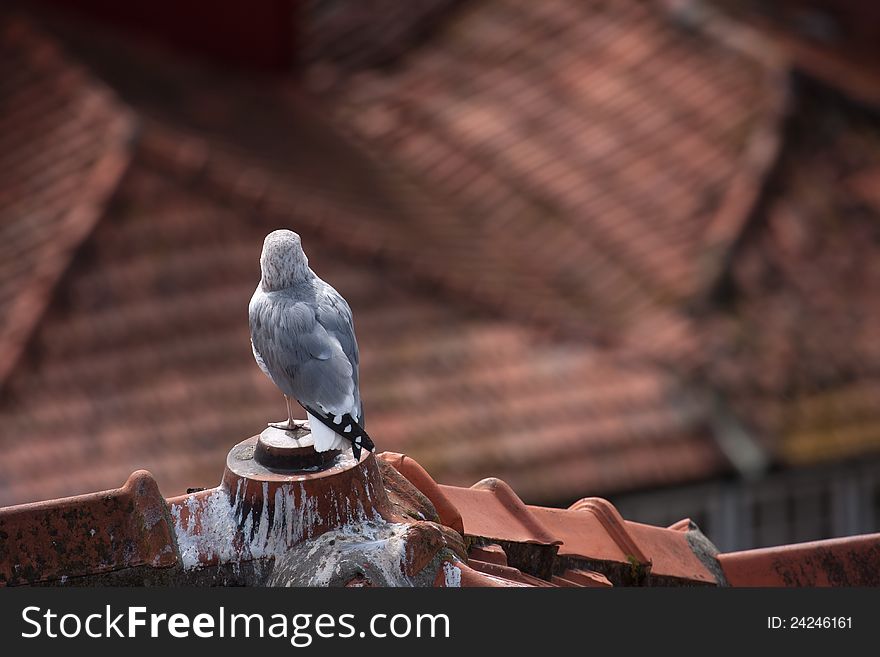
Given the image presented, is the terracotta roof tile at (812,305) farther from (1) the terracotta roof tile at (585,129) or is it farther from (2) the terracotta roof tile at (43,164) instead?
(2) the terracotta roof tile at (43,164)

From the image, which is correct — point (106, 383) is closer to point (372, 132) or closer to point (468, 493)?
point (372, 132)

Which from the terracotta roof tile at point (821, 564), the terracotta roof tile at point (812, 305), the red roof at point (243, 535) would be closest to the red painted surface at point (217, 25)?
the terracotta roof tile at point (812, 305)

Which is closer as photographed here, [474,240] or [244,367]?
[244,367]

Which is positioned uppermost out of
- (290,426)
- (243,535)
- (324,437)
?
(324,437)

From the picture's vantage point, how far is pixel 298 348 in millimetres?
6109

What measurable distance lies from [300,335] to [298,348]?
46 mm

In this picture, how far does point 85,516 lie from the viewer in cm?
579

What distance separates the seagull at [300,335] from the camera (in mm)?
6023

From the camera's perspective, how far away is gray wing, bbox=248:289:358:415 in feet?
19.9

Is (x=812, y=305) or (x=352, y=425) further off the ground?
(x=352, y=425)

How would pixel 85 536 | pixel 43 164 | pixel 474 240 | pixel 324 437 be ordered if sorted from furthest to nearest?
pixel 474 240, pixel 43 164, pixel 324 437, pixel 85 536

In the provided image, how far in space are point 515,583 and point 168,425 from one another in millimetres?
9265

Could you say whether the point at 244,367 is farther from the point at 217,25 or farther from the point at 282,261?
the point at 282,261

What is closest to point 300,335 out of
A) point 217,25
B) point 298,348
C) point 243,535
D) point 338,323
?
point 298,348
